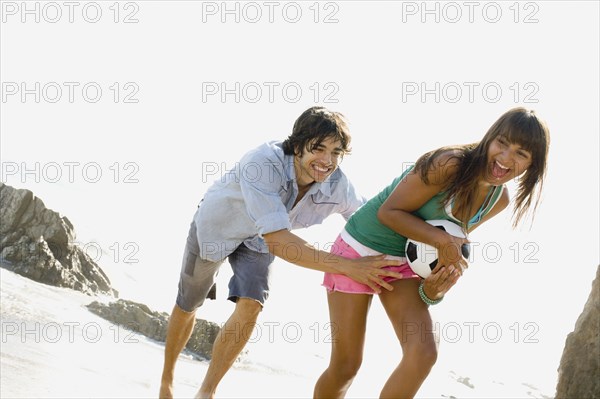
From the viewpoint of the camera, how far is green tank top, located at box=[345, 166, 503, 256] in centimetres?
413

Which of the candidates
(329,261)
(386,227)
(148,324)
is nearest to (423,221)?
(386,227)

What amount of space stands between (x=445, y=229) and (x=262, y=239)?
1.21 m

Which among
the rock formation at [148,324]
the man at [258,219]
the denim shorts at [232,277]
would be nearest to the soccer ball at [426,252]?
the man at [258,219]

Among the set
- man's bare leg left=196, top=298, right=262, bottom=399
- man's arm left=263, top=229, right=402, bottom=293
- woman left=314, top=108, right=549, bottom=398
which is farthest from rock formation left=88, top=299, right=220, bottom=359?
woman left=314, top=108, right=549, bottom=398

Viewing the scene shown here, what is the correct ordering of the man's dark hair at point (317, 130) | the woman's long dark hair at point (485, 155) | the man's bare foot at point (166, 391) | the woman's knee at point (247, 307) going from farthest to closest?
the man's bare foot at point (166, 391), the woman's knee at point (247, 307), the man's dark hair at point (317, 130), the woman's long dark hair at point (485, 155)

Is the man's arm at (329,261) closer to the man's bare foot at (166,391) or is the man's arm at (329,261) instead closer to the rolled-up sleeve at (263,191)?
the rolled-up sleeve at (263,191)

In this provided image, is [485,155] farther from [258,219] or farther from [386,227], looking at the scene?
[258,219]

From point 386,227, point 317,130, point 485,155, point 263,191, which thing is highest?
point 317,130

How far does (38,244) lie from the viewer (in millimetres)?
6758

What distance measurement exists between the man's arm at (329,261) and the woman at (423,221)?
78 mm

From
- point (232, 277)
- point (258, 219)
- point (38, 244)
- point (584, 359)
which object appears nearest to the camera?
point (584, 359)

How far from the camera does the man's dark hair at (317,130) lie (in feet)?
15.2

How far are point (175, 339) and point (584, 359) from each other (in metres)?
2.23

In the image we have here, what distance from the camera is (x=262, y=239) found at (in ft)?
16.1
